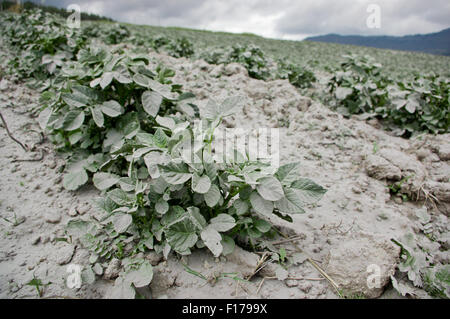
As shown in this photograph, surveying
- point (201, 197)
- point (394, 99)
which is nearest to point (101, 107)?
point (201, 197)

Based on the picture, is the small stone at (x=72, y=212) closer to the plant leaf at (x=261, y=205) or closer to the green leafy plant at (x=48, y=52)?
the plant leaf at (x=261, y=205)

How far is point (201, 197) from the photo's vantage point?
5.15ft

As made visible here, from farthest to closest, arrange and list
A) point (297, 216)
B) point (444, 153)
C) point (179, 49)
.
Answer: point (179, 49)
point (444, 153)
point (297, 216)

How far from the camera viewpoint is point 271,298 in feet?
4.51

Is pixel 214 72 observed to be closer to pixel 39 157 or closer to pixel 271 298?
pixel 39 157

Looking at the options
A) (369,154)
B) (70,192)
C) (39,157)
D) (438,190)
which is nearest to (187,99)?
(70,192)

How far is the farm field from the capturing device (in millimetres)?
1406

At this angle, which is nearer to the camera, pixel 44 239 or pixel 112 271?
pixel 112 271

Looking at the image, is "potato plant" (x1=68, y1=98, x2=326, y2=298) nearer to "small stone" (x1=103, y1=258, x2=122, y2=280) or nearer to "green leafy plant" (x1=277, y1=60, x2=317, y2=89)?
"small stone" (x1=103, y1=258, x2=122, y2=280)

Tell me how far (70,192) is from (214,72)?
8.91 ft

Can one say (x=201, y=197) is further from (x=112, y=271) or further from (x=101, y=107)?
(x=101, y=107)

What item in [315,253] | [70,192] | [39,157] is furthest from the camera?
[39,157]
